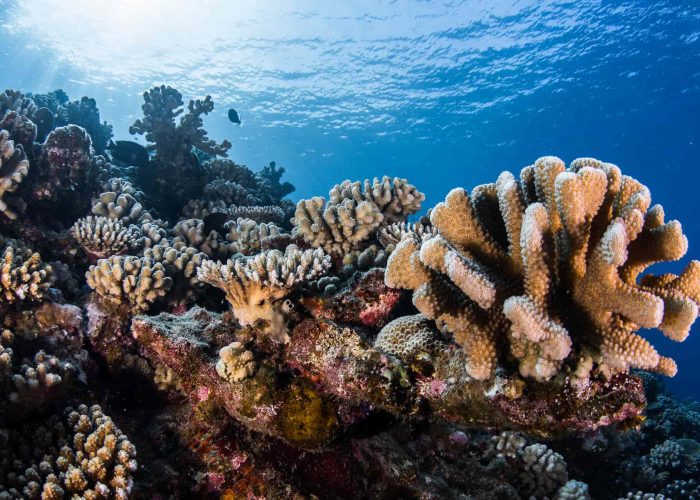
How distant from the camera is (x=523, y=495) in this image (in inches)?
176

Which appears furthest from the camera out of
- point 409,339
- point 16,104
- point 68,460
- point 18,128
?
point 16,104

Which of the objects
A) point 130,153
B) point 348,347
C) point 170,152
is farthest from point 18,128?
point 348,347

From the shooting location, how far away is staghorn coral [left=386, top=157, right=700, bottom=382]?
2.14m

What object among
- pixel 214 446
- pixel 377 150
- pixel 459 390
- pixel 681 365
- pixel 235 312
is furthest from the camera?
pixel 377 150

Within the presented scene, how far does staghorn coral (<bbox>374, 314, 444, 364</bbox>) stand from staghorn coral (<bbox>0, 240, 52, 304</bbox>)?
11.2 feet

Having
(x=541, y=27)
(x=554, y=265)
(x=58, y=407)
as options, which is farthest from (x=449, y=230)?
(x=541, y=27)

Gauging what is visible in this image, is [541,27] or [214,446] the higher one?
[541,27]

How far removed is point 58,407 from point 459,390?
10.7 feet

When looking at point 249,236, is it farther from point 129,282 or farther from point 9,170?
point 9,170

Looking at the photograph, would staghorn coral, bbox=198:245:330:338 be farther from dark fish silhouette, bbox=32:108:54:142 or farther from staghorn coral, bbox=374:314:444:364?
dark fish silhouette, bbox=32:108:54:142

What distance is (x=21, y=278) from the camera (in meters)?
3.75

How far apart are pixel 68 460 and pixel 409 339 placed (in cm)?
262

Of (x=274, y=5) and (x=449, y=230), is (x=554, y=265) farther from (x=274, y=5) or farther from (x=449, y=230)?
(x=274, y=5)

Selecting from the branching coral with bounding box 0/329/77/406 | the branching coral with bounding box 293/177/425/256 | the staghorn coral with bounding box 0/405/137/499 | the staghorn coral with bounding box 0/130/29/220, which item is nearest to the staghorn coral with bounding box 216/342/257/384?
the staghorn coral with bounding box 0/405/137/499
